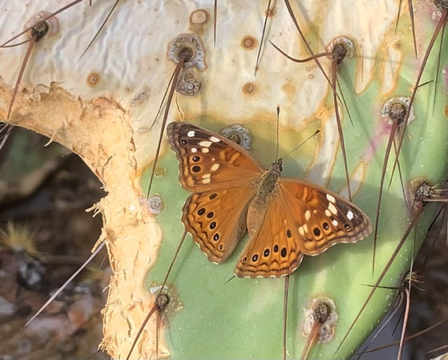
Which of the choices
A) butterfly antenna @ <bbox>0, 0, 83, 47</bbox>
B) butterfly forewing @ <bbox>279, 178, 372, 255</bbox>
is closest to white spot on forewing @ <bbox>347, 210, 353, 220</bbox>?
butterfly forewing @ <bbox>279, 178, 372, 255</bbox>

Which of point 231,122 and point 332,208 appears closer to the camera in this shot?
point 332,208

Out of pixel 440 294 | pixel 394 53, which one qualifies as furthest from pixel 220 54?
pixel 440 294

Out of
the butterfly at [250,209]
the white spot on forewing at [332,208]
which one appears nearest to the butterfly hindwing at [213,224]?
the butterfly at [250,209]

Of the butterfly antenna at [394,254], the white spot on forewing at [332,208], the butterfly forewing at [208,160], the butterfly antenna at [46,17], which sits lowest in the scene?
the butterfly antenna at [394,254]

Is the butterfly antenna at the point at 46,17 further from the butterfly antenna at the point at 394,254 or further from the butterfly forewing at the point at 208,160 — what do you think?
the butterfly antenna at the point at 394,254

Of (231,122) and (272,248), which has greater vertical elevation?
(231,122)

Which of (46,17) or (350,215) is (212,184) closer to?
(350,215)

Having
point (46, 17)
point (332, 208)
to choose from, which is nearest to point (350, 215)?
point (332, 208)
